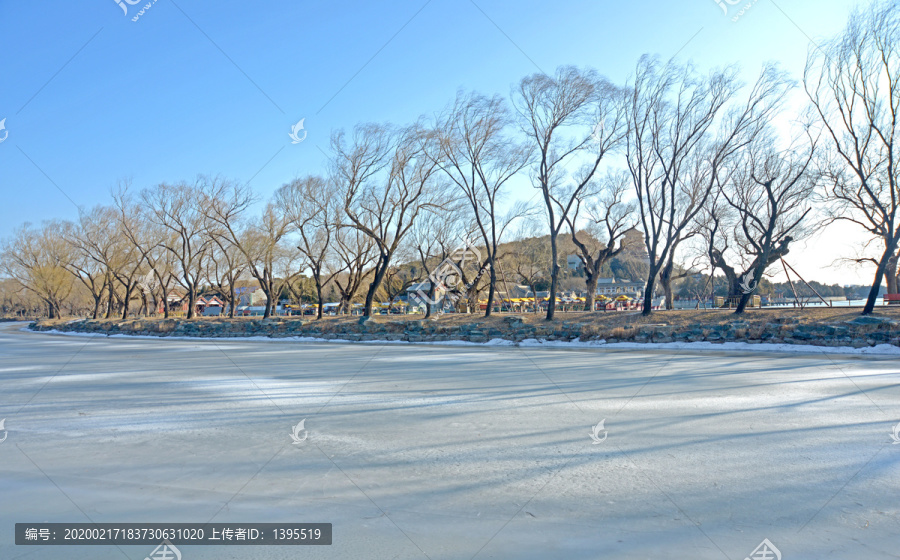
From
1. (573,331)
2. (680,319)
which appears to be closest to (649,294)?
(680,319)

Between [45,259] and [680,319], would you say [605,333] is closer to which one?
[680,319]

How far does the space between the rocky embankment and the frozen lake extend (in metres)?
9.01

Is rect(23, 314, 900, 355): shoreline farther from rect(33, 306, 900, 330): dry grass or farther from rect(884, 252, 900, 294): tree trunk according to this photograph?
rect(884, 252, 900, 294): tree trunk

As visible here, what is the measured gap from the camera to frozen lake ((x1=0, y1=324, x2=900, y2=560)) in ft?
12.3

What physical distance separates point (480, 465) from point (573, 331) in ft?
63.5

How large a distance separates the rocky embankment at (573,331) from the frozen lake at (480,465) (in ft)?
29.5

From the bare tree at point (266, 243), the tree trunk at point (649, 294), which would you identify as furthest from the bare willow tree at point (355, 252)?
the tree trunk at point (649, 294)

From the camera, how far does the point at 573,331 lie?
78.6 ft

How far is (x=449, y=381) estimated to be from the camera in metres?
11.3

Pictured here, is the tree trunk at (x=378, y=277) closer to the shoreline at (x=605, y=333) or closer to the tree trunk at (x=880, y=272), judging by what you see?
the shoreline at (x=605, y=333)

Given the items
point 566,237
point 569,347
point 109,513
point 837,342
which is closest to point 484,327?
point 569,347

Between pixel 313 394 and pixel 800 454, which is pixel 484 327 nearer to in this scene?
pixel 313 394

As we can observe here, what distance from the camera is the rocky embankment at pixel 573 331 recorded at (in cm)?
1872

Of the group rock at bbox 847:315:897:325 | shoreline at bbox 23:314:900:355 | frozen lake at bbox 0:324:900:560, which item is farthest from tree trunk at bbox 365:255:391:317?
rock at bbox 847:315:897:325
